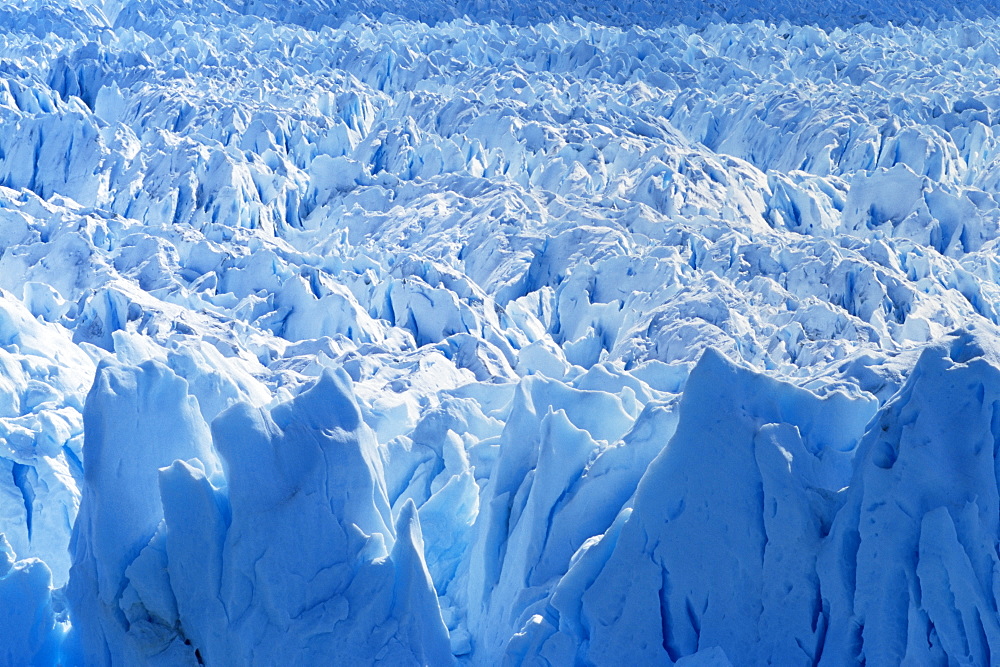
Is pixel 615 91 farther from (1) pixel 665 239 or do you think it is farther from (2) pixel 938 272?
(2) pixel 938 272

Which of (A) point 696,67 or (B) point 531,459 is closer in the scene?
(B) point 531,459

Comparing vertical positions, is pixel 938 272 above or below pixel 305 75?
above

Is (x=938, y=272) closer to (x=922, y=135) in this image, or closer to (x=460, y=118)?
(x=922, y=135)

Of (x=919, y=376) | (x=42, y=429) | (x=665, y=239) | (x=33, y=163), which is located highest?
(x=919, y=376)

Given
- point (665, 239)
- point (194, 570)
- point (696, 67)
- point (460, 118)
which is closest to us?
point (194, 570)

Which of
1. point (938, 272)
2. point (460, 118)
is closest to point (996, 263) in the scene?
point (938, 272)

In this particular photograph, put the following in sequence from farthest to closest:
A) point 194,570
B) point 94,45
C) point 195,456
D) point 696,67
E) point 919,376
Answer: point 696,67, point 94,45, point 195,456, point 194,570, point 919,376

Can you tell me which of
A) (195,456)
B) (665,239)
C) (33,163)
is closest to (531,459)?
(195,456)
